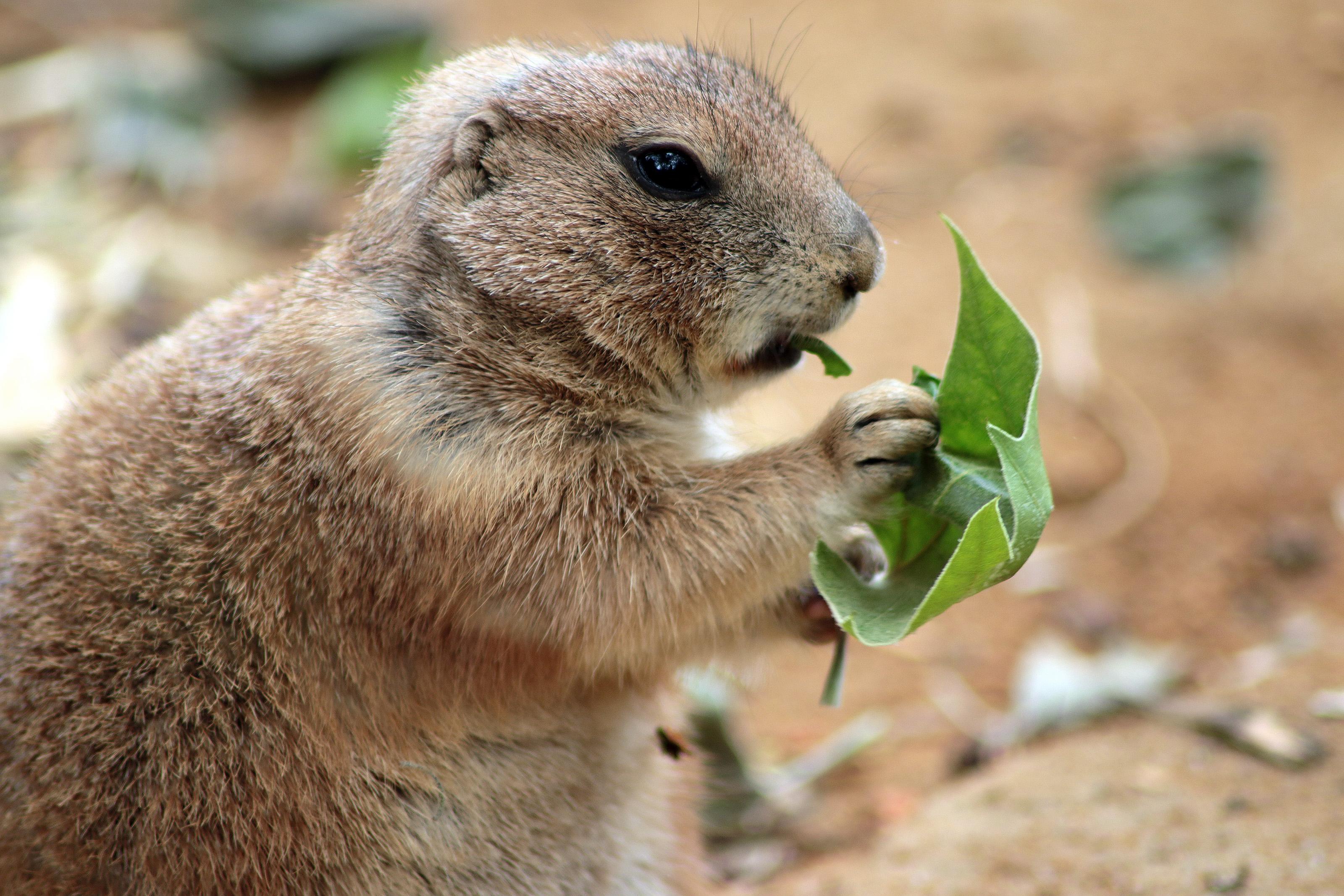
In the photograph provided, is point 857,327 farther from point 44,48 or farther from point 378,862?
point 44,48

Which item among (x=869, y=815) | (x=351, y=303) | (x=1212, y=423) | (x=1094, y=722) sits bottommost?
(x=869, y=815)

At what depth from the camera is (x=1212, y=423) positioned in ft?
22.0

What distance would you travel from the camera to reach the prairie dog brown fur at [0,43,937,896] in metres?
2.93

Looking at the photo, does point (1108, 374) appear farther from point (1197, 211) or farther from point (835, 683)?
point (835, 683)

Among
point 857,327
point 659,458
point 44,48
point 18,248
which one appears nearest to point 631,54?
point 659,458

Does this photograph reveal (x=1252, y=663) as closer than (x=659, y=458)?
No

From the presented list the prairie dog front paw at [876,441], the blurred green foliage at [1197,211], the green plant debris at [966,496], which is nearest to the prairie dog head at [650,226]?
the prairie dog front paw at [876,441]

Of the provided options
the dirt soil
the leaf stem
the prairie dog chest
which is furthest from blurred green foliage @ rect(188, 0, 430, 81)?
the leaf stem

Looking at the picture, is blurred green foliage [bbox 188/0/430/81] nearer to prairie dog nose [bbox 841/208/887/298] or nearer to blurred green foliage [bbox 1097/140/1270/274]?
blurred green foliage [bbox 1097/140/1270/274]

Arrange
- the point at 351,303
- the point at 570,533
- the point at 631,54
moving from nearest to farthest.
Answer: the point at 570,533 < the point at 351,303 < the point at 631,54

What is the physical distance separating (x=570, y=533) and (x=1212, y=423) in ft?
16.5

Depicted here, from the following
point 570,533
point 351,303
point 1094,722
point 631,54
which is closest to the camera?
point 570,533

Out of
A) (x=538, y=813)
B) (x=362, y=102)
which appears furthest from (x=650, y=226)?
(x=362, y=102)

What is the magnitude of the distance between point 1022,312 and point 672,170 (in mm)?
4772
